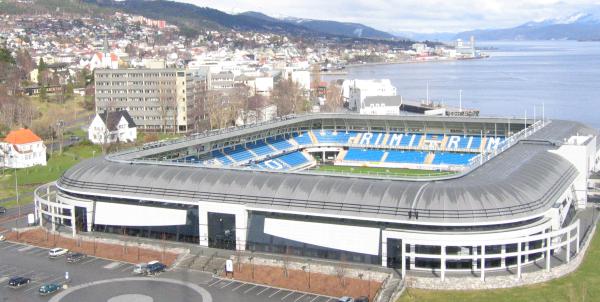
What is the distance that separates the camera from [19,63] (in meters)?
121

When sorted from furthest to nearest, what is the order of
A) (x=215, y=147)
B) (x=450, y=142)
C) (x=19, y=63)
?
1. (x=19, y=63)
2. (x=450, y=142)
3. (x=215, y=147)

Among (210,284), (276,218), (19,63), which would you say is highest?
(19,63)

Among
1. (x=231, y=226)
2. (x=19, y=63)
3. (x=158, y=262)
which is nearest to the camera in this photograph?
(x=158, y=262)

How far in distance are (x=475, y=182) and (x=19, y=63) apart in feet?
347

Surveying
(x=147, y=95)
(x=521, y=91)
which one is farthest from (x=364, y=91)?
(x=521, y=91)

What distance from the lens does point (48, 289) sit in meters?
30.1

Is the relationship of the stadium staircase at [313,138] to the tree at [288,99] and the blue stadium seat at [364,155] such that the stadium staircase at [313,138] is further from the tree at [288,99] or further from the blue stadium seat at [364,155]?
the tree at [288,99]

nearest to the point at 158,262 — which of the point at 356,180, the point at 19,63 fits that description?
the point at 356,180

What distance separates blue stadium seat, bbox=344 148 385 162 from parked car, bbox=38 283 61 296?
38.4 metres

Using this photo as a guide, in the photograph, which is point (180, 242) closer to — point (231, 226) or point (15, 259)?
point (231, 226)

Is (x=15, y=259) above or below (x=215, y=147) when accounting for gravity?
below

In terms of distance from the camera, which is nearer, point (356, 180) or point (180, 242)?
point (356, 180)

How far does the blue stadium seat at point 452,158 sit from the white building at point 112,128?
33885 mm

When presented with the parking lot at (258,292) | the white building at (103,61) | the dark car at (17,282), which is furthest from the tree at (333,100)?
the dark car at (17,282)
